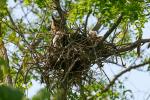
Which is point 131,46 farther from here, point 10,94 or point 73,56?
point 10,94

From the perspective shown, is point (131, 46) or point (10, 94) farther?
point (131, 46)

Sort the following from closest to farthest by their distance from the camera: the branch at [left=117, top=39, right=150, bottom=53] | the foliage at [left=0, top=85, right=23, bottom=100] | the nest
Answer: the foliage at [left=0, top=85, right=23, bottom=100] < the branch at [left=117, top=39, right=150, bottom=53] < the nest

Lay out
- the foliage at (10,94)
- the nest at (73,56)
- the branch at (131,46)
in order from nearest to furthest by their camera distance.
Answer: the foliage at (10,94) < the branch at (131,46) < the nest at (73,56)

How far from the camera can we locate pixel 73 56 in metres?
6.44

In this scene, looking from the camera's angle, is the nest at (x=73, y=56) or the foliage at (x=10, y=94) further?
the nest at (x=73, y=56)

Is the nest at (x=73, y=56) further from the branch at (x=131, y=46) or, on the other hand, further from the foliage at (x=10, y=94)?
the foliage at (x=10, y=94)

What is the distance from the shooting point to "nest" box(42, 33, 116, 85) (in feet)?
21.1

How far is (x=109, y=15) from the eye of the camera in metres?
6.69

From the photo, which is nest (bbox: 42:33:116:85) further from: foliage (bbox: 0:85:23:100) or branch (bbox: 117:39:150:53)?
foliage (bbox: 0:85:23:100)

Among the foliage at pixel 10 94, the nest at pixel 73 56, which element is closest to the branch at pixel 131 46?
the nest at pixel 73 56

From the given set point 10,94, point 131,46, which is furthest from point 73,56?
point 10,94

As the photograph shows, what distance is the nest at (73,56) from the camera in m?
6.44

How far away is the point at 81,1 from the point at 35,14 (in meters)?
4.49

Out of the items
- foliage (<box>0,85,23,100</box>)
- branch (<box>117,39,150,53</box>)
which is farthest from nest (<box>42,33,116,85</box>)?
foliage (<box>0,85,23,100</box>)
